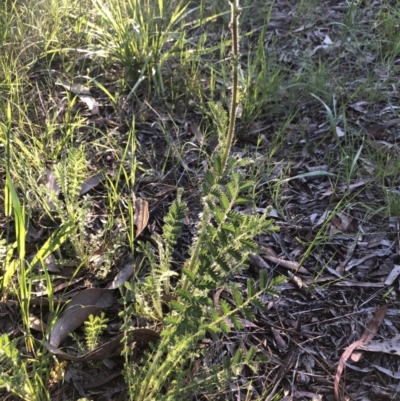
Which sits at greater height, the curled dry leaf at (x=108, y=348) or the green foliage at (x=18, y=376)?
the green foliage at (x=18, y=376)

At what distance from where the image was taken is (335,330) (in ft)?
4.86

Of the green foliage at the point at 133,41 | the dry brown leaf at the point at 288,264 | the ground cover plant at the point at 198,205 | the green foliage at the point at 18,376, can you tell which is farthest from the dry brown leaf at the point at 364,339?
the green foliage at the point at 133,41

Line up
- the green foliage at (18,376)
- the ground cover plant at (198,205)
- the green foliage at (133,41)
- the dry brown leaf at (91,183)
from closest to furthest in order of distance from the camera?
the green foliage at (18,376) < the ground cover plant at (198,205) < the dry brown leaf at (91,183) < the green foliage at (133,41)

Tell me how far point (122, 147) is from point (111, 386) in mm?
965

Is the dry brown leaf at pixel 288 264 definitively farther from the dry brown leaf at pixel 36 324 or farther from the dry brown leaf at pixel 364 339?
the dry brown leaf at pixel 36 324

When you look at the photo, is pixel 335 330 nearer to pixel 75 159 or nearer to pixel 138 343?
pixel 138 343

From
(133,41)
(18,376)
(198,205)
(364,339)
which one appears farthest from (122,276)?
(133,41)

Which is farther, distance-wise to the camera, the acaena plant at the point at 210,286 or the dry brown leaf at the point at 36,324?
the dry brown leaf at the point at 36,324

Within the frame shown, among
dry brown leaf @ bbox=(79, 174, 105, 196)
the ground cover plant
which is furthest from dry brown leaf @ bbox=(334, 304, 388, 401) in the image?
dry brown leaf @ bbox=(79, 174, 105, 196)

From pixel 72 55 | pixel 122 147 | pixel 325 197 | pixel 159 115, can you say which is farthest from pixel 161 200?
pixel 72 55

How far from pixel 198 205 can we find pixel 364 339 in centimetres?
71

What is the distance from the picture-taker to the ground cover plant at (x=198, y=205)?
Result: 3.92 feet

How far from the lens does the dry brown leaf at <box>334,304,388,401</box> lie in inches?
53.8

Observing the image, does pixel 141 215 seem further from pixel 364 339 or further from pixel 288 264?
pixel 364 339
